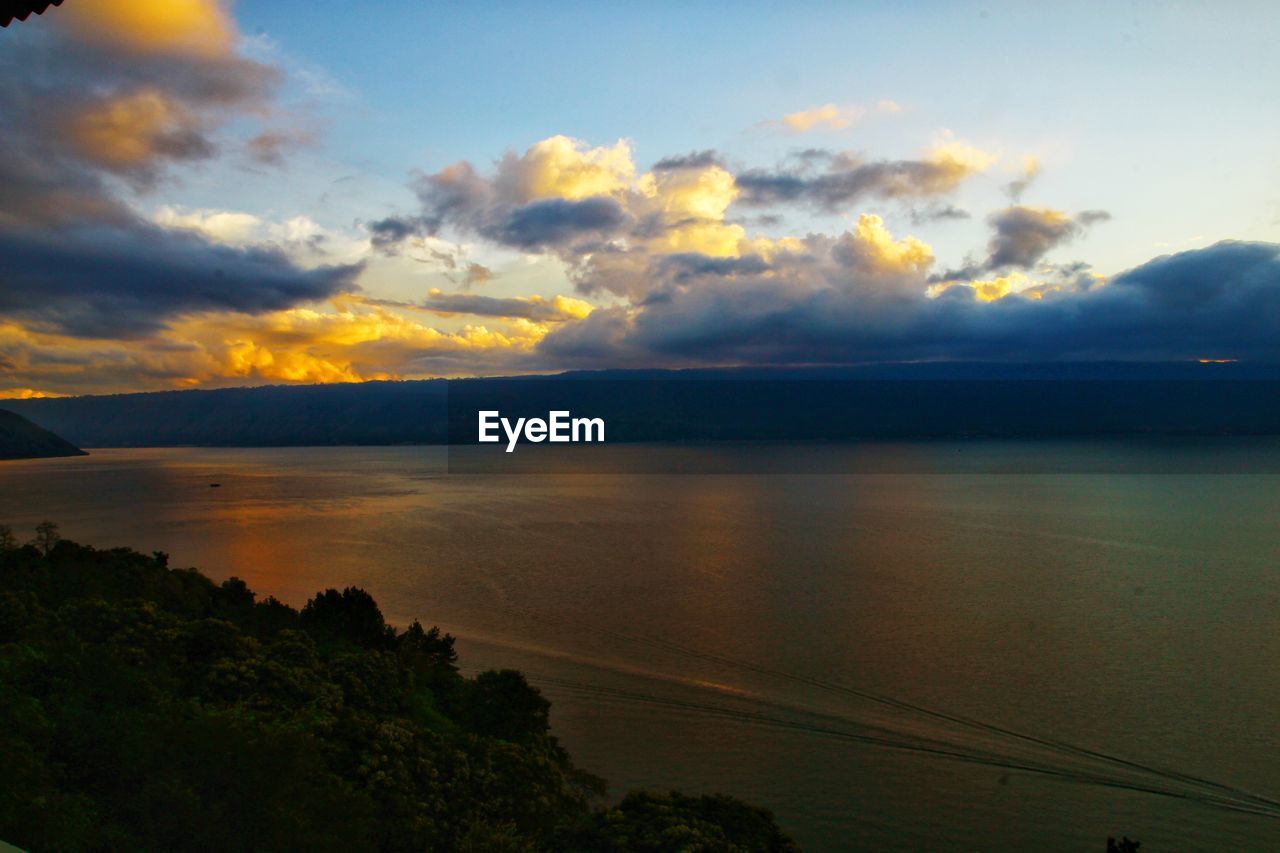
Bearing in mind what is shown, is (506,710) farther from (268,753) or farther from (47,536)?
(47,536)

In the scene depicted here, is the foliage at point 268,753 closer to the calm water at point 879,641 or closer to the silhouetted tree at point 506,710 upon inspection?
the silhouetted tree at point 506,710

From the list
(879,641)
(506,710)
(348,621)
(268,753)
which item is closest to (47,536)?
(348,621)

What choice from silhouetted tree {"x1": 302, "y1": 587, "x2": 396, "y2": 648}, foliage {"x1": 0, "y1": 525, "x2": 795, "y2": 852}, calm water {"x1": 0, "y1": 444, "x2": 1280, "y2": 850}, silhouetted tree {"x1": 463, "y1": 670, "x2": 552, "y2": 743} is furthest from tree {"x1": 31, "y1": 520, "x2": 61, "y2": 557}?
silhouetted tree {"x1": 463, "y1": 670, "x2": 552, "y2": 743}

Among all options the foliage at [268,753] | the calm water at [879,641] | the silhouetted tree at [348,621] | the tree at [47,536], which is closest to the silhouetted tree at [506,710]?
the foliage at [268,753]

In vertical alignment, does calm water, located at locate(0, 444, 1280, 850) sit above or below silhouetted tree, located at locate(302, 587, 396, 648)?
below

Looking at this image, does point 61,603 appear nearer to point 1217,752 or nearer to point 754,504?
point 1217,752

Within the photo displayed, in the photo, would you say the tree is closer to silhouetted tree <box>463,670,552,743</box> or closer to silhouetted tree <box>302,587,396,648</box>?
silhouetted tree <box>302,587,396,648</box>
